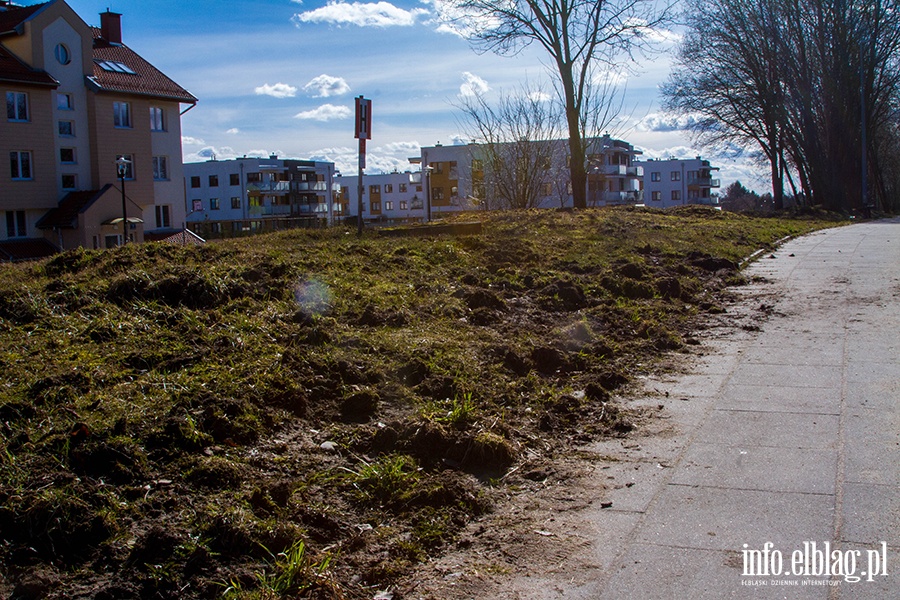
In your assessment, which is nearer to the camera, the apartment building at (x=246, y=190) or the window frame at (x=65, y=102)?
the window frame at (x=65, y=102)

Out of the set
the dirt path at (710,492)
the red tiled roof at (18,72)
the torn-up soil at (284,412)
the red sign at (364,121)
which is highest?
the red tiled roof at (18,72)

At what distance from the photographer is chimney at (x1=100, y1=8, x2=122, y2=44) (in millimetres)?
51750

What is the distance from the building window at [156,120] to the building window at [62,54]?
18.6ft

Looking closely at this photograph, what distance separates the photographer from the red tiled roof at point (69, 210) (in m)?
43.5

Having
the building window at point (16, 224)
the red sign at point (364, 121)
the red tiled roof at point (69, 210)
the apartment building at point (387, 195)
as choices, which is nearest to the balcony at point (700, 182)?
the apartment building at point (387, 195)

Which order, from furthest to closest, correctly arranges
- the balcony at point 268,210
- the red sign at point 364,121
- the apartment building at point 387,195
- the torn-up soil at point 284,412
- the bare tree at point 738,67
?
the apartment building at point 387,195 → the balcony at point 268,210 → the bare tree at point 738,67 → the red sign at point 364,121 → the torn-up soil at point 284,412

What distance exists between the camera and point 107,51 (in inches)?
1998

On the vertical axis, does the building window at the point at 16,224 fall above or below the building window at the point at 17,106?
below

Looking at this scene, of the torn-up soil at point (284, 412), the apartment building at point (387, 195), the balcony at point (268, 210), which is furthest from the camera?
the apartment building at point (387, 195)

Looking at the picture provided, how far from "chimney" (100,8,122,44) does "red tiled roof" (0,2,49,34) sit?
6.21 metres

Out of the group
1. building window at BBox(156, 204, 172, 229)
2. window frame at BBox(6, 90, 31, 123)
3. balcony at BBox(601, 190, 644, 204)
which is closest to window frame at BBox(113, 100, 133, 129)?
building window at BBox(156, 204, 172, 229)

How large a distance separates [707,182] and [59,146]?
105165 millimetres

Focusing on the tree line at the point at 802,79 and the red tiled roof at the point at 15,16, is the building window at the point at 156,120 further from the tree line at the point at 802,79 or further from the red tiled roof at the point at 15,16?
the tree line at the point at 802,79

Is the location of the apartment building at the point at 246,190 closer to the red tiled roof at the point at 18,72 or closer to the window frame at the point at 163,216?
the window frame at the point at 163,216
